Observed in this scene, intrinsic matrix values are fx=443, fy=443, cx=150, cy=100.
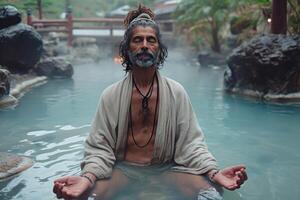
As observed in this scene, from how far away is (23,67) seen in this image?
1180 centimetres

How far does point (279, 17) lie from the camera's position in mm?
9805

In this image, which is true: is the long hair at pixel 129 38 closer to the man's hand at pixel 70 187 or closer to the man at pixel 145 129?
the man at pixel 145 129

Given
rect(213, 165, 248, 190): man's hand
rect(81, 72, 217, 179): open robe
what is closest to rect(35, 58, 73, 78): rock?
rect(81, 72, 217, 179): open robe

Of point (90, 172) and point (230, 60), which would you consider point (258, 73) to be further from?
point (90, 172)

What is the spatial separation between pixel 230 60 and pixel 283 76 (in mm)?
1346

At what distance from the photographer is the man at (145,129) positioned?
10.5 ft

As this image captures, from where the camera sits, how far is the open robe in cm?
323

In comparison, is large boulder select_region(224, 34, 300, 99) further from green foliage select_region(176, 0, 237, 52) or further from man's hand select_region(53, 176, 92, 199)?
green foliage select_region(176, 0, 237, 52)

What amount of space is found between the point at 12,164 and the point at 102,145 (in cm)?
165

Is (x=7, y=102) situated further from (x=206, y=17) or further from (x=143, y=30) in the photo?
(x=206, y=17)

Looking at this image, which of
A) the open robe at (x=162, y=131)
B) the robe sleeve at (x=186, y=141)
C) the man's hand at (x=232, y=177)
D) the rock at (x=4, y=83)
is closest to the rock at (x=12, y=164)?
the open robe at (x=162, y=131)

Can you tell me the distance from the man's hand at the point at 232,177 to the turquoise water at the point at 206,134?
0.69 metres

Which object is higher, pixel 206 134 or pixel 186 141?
pixel 186 141

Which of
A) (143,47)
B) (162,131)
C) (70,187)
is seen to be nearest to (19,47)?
(143,47)
